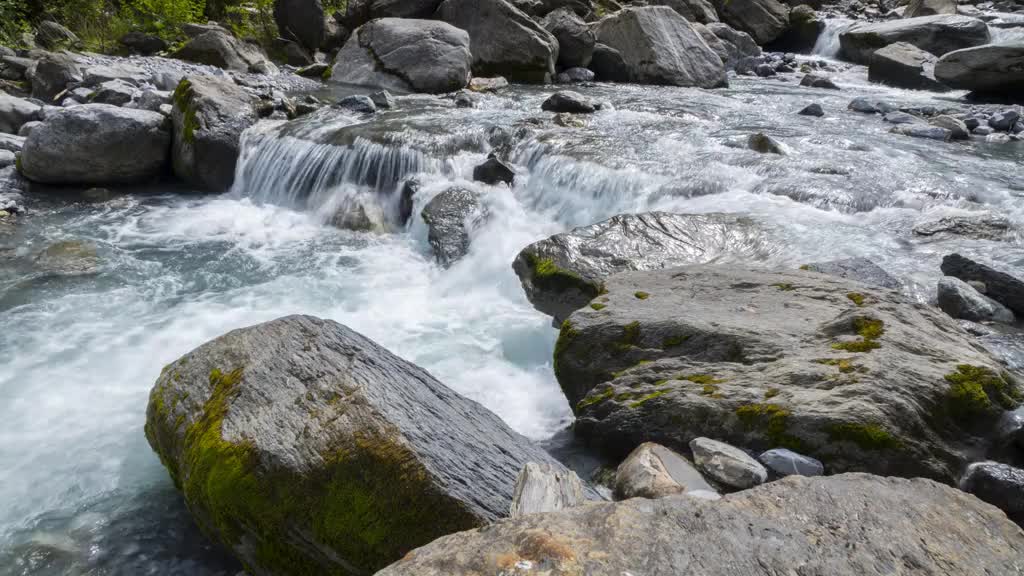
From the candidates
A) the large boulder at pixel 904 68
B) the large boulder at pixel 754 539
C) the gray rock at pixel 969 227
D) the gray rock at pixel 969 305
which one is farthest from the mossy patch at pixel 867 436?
the large boulder at pixel 904 68

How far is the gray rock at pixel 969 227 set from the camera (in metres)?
7.34

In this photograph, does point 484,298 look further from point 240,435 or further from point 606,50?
point 606,50

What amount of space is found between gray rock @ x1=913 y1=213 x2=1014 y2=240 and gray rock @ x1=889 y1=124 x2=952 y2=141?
4714 mm

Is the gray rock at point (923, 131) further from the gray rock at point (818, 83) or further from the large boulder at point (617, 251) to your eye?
the large boulder at point (617, 251)

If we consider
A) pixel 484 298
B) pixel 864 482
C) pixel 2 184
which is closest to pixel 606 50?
pixel 484 298

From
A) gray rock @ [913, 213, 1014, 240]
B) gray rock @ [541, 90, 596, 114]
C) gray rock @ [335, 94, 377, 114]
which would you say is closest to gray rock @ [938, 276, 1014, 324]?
gray rock @ [913, 213, 1014, 240]

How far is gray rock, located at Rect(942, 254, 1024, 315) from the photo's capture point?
5727 millimetres

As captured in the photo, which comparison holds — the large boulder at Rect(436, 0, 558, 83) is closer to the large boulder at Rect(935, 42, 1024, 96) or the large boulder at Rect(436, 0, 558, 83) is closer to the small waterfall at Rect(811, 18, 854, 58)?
the large boulder at Rect(935, 42, 1024, 96)

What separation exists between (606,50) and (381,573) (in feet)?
57.3

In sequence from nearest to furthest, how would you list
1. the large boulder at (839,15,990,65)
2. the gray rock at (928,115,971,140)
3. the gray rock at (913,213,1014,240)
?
the gray rock at (913,213,1014,240) < the gray rock at (928,115,971,140) < the large boulder at (839,15,990,65)

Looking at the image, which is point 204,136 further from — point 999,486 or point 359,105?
point 999,486

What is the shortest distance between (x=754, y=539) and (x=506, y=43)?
1634cm

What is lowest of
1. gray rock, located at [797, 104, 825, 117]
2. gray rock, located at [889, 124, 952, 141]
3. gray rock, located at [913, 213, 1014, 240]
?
gray rock, located at [889, 124, 952, 141]

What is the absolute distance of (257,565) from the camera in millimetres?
3262
